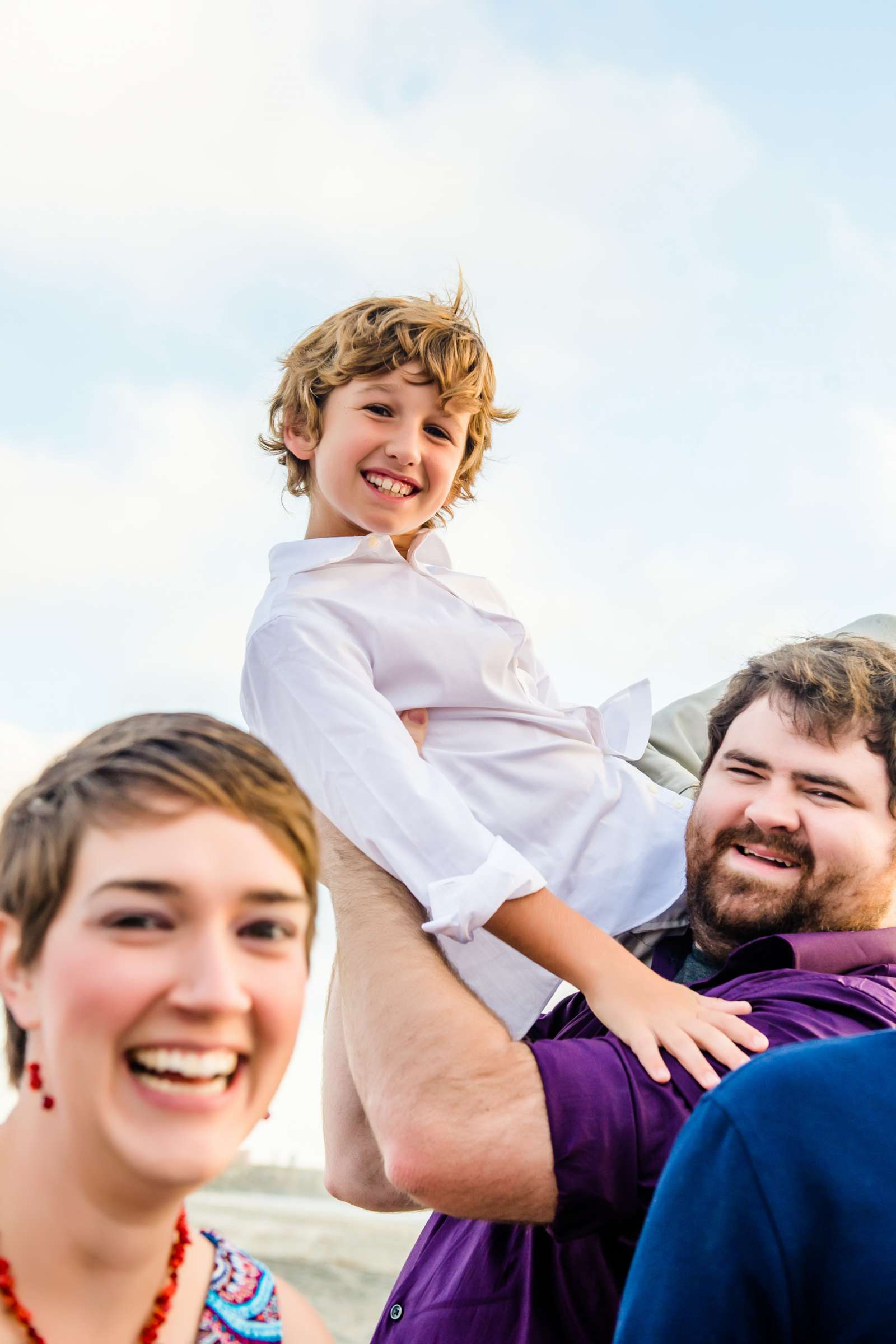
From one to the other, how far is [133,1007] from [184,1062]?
0.06 meters

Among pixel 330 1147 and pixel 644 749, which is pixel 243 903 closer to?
pixel 330 1147

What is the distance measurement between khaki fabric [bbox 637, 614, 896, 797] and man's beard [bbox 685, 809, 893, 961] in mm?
720

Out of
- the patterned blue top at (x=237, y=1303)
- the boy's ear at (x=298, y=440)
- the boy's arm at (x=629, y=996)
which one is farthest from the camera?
the boy's ear at (x=298, y=440)

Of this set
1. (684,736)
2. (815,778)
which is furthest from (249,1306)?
(684,736)

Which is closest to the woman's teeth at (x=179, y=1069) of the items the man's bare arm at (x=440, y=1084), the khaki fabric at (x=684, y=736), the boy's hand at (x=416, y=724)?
the man's bare arm at (x=440, y=1084)

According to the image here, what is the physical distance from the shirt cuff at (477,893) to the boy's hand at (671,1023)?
0.20 m

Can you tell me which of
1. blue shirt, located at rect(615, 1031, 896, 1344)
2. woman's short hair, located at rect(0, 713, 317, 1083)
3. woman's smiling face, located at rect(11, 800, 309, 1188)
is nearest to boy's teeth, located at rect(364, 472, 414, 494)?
woman's short hair, located at rect(0, 713, 317, 1083)

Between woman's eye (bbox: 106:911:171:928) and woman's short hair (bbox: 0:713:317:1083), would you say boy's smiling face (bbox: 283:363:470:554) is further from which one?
woman's eye (bbox: 106:911:171:928)

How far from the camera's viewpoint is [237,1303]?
1.20 meters

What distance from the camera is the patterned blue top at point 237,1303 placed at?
45.8 inches

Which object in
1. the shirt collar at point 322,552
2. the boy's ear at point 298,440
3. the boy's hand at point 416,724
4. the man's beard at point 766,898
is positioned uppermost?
the boy's ear at point 298,440

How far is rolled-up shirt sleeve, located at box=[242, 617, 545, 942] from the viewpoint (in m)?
2.07

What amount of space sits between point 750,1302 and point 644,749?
215 cm

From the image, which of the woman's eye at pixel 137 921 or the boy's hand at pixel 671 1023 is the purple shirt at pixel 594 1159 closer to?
the boy's hand at pixel 671 1023
